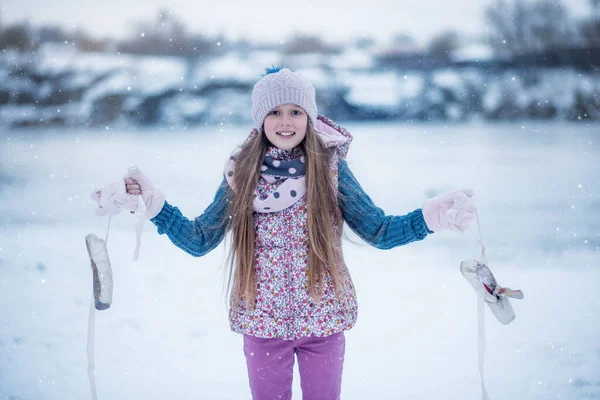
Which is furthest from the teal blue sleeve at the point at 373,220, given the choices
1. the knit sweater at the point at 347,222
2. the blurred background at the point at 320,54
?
the blurred background at the point at 320,54

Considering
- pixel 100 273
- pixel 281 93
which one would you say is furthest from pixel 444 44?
pixel 100 273

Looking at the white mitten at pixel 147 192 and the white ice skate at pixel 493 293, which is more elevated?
the white mitten at pixel 147 192

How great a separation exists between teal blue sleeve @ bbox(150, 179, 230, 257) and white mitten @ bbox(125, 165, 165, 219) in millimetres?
18

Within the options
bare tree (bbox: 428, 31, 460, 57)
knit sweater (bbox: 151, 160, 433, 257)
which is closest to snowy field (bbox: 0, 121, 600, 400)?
knit sweater (bbox: 151, 160, 433, 257)

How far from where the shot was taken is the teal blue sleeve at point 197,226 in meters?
1.18

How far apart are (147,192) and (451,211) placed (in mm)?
623

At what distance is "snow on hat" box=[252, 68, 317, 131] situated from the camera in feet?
3.90

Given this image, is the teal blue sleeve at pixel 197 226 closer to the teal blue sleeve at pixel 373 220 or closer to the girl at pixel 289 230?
the girl at pixel 289 230

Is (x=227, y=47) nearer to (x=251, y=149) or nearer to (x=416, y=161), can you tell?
(x=416, y=161)

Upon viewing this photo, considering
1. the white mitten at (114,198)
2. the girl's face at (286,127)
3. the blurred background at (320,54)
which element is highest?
the blurred background at (320,54)

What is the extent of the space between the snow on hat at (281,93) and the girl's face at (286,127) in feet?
0.06

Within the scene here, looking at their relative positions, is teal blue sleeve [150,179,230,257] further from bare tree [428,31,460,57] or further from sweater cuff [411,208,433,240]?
bare tree [428,31,460,57]

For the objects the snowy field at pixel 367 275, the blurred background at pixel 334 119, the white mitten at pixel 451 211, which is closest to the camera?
the white mitten at pixel 451 211

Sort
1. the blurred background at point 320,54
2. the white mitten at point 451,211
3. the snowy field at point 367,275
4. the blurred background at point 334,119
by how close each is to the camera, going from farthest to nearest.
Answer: the blurred background at point 320,54 → the blurred background at point 334,119 → the snowy field at point 367,275 → the white mitten at point 451,211
